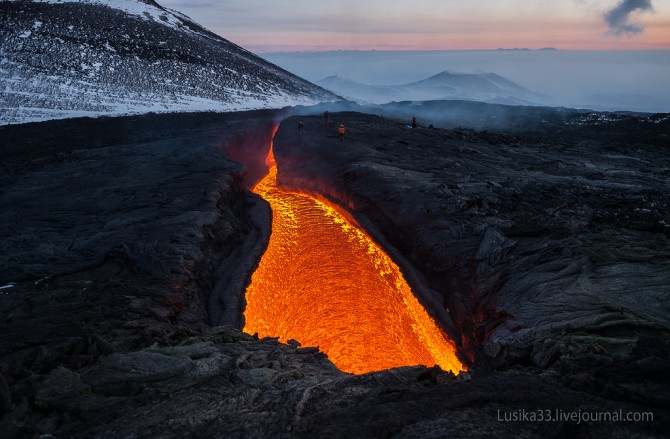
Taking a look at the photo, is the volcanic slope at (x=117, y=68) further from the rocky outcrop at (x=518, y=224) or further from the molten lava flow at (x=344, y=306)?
the molten lava flow at (x=344, y=306)

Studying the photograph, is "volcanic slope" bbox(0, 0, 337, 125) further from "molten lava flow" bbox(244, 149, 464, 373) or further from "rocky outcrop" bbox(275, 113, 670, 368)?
"molten lava flow" bbox(244, 149, 464, 373)

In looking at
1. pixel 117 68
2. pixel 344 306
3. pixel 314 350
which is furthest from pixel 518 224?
pixel 117 68

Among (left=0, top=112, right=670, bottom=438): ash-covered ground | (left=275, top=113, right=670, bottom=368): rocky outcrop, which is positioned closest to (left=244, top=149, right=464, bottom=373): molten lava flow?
(left=0, top=112, right=670, bottom=438): ash-covered ground

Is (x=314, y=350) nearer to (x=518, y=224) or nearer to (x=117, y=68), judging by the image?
(x=518, y=224)

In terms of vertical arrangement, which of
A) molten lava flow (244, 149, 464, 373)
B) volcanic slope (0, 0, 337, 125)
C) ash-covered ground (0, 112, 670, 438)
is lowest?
molten lava flow (244, 149, 464, 373)

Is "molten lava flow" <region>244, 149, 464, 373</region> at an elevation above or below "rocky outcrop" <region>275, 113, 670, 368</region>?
below

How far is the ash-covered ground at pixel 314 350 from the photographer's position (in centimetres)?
538

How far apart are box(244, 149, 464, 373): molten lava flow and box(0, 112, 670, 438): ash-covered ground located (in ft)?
2.21

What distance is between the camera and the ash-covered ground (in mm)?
5383

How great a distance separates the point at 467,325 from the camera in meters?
10.9

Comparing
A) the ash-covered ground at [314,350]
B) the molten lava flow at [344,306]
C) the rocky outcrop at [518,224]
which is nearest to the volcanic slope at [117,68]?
the ash-covered ground at [314,350]

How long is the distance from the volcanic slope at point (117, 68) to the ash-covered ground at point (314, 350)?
21887mm

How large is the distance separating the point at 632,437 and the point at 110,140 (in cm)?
2994

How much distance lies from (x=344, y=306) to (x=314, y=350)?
453cm
